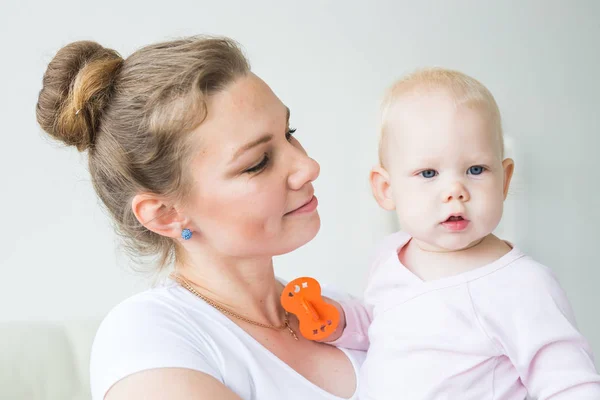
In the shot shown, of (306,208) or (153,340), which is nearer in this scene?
(153,340)

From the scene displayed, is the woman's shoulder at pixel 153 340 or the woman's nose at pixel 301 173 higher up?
the woman's nose at pixel 301 173

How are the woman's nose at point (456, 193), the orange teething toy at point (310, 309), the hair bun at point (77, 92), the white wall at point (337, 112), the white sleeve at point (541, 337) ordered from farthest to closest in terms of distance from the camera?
1. the white wall at point (337, 112)
2. the orange teething toy at point (310, 309)
3. the hair bun at point (77, 92)
4. the woman's nose at point (456, 193)
5. the white sleeve at point (541, 337)

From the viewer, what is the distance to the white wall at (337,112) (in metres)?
2.66

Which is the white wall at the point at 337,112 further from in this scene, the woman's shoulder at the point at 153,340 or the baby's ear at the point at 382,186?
the baby's ear at the point at 382,186

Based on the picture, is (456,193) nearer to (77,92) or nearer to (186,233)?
(186,233)

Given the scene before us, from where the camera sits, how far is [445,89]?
1.47 m

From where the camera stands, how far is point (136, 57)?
153 centimetres

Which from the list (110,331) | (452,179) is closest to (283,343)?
(110,331)

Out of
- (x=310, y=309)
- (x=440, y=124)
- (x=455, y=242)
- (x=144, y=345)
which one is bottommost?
(x=310, y=309)

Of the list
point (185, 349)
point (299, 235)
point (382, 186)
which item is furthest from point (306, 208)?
point (185, 349)

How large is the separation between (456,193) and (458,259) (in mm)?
140

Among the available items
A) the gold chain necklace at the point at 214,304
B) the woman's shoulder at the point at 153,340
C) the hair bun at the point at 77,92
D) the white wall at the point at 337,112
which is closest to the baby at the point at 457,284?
the gold chain necklace at the point at 214,304

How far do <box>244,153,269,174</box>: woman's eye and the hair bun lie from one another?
33 cm

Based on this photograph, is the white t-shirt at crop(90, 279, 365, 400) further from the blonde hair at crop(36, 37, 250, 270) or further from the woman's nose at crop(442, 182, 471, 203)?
the woman's nose at crop(442, 182, 471, 203)
